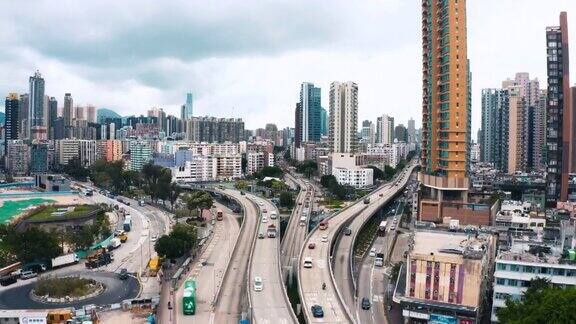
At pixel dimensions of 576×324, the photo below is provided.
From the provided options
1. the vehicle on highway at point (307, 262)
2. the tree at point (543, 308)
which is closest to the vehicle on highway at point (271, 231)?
the vehicle on highway at point (307, 262)

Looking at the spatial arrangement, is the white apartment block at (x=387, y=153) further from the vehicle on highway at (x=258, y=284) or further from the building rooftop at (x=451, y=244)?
the vehicle on highway at (x=258, y=284)

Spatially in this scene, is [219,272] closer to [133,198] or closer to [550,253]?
[550,253]

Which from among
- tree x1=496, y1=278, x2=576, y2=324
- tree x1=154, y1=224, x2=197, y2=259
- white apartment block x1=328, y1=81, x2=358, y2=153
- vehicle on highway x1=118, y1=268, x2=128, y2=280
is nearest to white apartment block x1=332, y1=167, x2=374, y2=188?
white apartment block x1=328, y1=81, x2=358, y2=153

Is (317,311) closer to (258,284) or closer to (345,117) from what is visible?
(258,284)

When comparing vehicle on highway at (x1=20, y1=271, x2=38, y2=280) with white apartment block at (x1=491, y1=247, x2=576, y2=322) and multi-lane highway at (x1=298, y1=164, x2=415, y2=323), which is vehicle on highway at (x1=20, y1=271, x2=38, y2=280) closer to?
multi-lane highway at (x1=298, y1=164, x2=415, y2=323)

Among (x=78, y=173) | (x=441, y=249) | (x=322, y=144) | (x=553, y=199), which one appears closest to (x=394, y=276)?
(x=441, y=249)

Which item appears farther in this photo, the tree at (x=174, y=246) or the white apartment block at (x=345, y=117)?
the white apartment block at (x=345, y=117)
